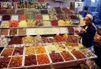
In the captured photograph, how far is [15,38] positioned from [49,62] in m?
2.09

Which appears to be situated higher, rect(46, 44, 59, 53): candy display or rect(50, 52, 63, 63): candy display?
rect(46, 44, 59, 53): candy display

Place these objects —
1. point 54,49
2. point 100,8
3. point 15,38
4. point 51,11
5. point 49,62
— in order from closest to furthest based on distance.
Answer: point 49,62
point 54,49
point 15,38
point 51,11
point 100,8

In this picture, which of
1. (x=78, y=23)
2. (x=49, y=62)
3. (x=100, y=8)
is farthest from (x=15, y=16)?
(x=100, y=8)

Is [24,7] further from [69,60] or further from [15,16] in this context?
[69,60]

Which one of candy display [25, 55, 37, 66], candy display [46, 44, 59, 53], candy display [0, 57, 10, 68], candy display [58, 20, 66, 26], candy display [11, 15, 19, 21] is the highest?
candy display [11, 15, 19, 21]

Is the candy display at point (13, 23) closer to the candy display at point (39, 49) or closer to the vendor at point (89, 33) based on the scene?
the candy display at point (39, 49)

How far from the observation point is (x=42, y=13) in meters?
5.98

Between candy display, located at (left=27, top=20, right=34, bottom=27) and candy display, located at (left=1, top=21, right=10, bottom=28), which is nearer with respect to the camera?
candy display, located at (left=1, top=21, right=10, bottom=28)

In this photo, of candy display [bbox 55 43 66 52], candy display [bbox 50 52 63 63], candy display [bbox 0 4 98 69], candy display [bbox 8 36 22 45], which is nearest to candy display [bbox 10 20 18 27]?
candy display [bbox 0 4 98 69]

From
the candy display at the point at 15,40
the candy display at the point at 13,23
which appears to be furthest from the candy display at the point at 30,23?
the candy display at the point at 15,40

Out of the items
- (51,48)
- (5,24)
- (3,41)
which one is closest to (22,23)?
(5,24)

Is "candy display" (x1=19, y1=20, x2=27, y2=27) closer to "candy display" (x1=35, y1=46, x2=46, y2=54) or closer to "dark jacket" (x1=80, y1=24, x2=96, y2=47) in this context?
"candy display" (x1=35, y1=46, x2=46, y2=54)

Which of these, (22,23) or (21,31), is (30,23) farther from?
(21,31)

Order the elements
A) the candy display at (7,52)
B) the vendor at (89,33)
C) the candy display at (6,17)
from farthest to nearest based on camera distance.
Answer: the candy display at (6,17) < the vendor at (89,33) < the candy display at (7,52)
